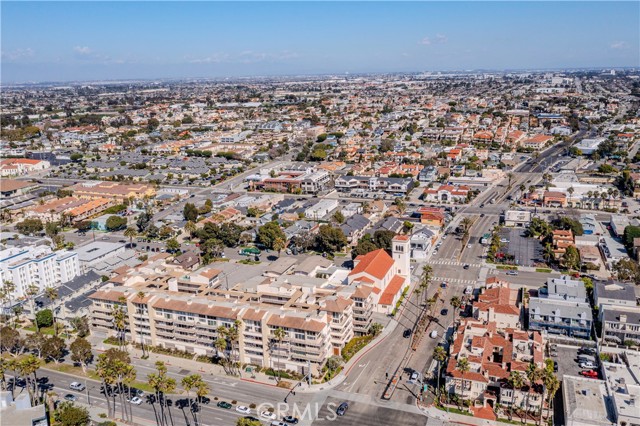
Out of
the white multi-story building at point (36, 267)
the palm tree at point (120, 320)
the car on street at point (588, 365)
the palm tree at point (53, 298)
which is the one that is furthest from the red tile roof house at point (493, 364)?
the white multi-story building at point (36, 267)

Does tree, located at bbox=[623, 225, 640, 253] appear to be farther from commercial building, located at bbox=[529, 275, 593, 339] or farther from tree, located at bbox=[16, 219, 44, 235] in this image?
tree, located at bbox=[16, 219, 44, 235]

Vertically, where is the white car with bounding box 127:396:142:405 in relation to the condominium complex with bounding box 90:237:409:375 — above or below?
below

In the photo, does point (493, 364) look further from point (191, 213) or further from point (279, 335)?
point (191, 213)

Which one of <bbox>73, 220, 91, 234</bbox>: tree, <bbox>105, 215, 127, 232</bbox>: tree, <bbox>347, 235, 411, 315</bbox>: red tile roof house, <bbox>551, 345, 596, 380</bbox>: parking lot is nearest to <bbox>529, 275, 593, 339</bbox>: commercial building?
<bbox>551, 345, 596, 380</bbox>: parking lot

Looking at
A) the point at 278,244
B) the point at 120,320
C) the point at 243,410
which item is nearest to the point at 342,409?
the point at 243,410

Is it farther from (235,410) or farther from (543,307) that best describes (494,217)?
(235,410)

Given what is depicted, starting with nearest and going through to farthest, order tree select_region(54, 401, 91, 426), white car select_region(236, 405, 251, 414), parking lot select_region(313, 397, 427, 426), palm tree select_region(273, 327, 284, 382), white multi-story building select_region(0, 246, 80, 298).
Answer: tree select_region(54, 401, 91, 426) → parking lot select_region(313, 397, 427, 426) → white car select_region(236, 405, 251, 414) → palm tree select_region(273, 327, 284, 382) → white multi-story building select_region(0, 246, 80, 298)

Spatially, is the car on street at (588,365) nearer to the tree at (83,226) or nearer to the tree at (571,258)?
the tree at (571,258)
